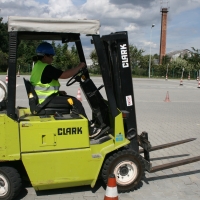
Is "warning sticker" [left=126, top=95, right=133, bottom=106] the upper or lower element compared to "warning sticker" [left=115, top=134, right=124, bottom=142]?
upper

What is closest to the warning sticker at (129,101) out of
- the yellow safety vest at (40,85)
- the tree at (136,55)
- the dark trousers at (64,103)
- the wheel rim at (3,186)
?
the dark trousers at (64,103)

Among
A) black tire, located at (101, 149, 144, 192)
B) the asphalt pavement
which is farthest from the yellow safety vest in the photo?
the asphalt pavement

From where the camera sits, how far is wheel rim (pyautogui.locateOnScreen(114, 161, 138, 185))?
446cm

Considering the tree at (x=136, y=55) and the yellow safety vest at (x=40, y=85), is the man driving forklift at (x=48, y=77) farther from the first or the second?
the tree at (x=136, y=55)

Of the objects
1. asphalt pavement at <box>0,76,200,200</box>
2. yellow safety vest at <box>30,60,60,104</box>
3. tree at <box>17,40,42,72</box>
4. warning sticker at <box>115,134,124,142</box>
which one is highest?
tree at <box>17,40,42,72</box>

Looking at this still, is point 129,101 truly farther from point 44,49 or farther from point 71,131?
point 44,49

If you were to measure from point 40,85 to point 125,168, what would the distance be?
1.65 m

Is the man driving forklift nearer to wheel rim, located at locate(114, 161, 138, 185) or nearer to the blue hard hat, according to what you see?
the blue hard hat

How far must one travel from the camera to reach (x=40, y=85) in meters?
4.34

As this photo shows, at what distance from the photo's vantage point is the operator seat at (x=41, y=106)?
4359 millimetres

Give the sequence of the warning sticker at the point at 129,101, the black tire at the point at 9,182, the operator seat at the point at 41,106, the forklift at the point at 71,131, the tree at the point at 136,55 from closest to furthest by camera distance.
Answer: the forklift at the point at 71,131 → the black tire at the point at 9,182 → the operator seat at the point at 41,106 → the warning sticker at the point at 129,101 → the tree at the point at 136,55

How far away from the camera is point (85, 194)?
449cm

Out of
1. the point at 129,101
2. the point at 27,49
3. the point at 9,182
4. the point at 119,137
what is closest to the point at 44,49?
the point at 129,101

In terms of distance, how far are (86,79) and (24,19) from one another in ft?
4.33
